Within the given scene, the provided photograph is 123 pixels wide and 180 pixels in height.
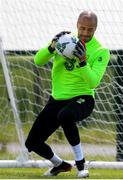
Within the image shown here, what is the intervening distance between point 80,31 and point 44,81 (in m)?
1.73

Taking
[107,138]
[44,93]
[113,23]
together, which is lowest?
[107,138]

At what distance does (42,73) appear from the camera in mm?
8773

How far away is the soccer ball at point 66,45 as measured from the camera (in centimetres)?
685

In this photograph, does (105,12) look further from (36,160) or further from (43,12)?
(36,160)

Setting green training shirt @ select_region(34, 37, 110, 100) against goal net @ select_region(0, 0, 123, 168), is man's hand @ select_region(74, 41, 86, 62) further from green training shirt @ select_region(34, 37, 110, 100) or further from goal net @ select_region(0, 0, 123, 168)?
goal net @ select_region(0, 0, 123, 168)

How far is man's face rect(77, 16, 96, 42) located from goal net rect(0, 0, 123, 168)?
4.32ft

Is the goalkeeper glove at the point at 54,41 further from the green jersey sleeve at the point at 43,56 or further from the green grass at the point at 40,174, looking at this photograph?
the green grass at the point at 40,174

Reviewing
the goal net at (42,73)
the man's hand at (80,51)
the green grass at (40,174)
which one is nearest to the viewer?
the man's hand at (80,51)

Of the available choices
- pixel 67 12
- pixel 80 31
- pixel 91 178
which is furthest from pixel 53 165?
pixel 67 12

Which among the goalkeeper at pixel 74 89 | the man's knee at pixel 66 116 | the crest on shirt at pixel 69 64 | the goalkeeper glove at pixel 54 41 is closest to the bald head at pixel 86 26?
the goalkeeper at pixel 74 89

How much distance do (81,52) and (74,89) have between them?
1.58 ft

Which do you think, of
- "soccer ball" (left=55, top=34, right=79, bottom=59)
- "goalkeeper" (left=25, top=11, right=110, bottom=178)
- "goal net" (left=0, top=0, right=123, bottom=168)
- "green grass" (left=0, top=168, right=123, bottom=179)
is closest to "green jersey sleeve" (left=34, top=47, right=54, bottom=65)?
"goalkeeper" (left=25, top=11, right=110, bottom=178)

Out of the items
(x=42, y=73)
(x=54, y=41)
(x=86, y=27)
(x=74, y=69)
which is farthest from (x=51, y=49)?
(x=42, y=73)

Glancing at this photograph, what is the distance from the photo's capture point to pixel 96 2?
28.2 ft
